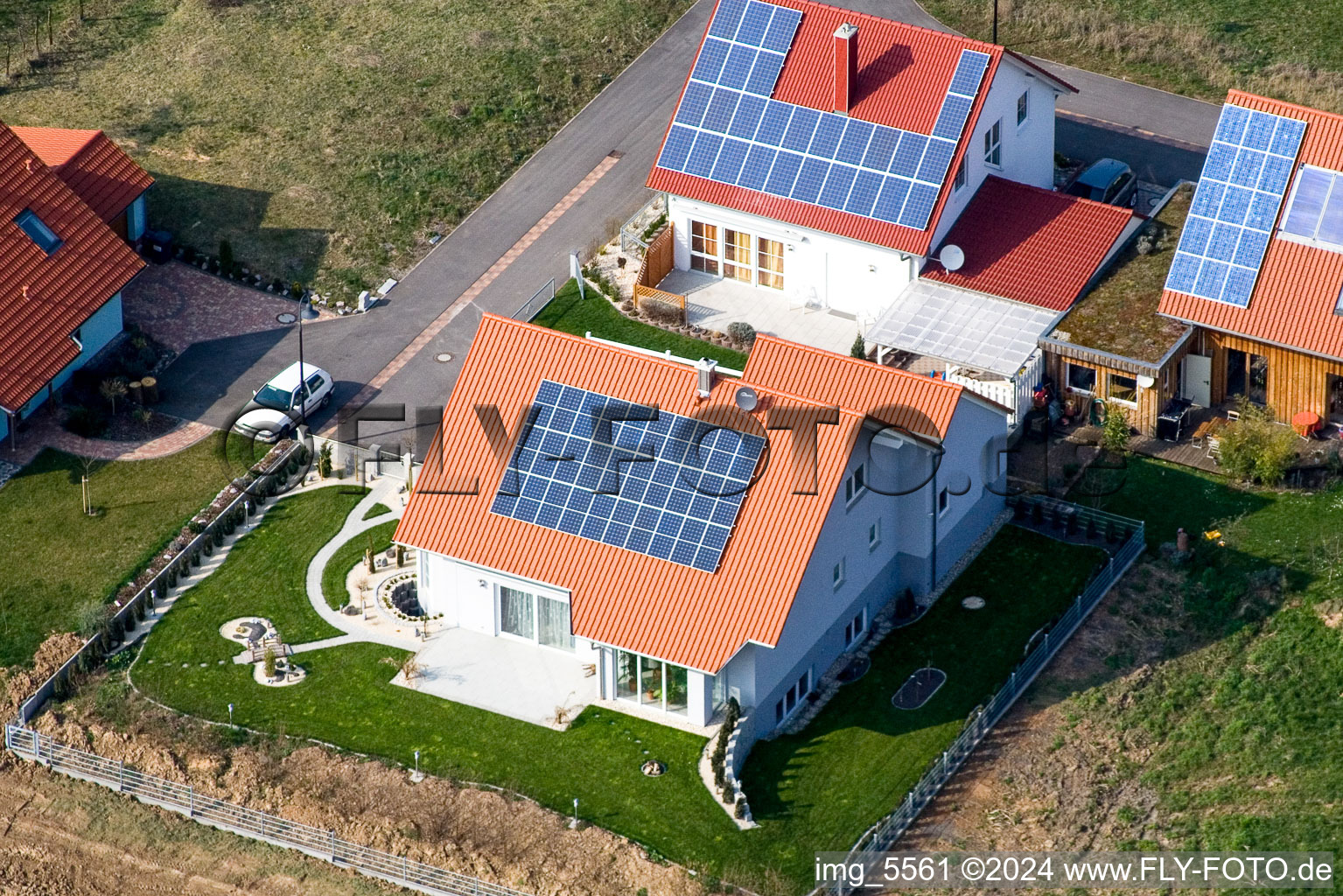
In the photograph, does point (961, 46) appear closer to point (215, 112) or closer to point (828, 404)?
point (828, 404)

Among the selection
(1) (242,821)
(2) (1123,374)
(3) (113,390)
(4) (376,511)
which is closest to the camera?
(1) (242,821)

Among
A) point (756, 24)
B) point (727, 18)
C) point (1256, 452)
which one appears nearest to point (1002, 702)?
point (1256, 452)

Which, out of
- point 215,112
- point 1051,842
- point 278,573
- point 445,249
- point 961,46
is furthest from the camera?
point 215,112

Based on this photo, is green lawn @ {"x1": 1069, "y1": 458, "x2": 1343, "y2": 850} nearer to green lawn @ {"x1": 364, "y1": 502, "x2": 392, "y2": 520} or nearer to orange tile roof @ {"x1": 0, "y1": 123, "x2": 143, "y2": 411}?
green lawn @ {"x1": 364, "y1": 502, "x2": 392, "y2": 520}

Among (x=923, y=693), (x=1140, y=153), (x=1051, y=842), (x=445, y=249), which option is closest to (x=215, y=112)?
(x=445, y=249)

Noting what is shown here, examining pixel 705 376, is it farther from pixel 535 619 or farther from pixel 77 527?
pixel 77 527

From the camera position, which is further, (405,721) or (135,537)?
(135,537)
